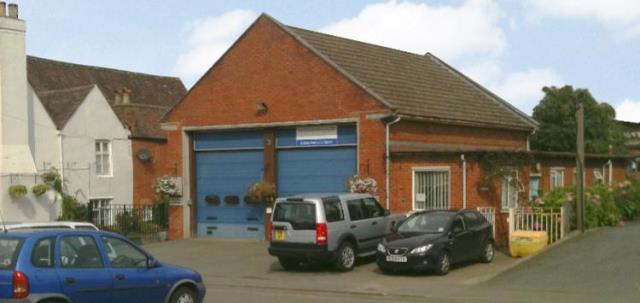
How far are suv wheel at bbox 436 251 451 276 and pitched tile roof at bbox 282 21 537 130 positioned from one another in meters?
6.98

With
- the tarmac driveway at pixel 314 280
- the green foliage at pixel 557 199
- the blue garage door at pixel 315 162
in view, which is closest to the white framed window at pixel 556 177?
the green foliage at pixel 557 199

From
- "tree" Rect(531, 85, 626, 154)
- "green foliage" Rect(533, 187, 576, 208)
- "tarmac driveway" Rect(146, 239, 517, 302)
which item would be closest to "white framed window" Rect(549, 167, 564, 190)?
"green foliage" Rect(533, 187, 576, 208)

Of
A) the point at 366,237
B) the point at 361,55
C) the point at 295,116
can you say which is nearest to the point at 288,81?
the point at 295,116

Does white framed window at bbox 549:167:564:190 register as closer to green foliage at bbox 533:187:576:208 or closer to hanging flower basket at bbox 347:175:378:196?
green foliage at bbox 533:187:576:208

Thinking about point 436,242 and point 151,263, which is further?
point 436,242

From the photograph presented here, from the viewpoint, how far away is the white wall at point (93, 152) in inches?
1383

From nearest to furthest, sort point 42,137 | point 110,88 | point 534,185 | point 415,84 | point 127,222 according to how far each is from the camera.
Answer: point 534,185 → point 415,84 → point 127,222 → point 42,137 → point 110,88

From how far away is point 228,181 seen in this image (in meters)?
28.8

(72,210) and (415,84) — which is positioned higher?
(415,84)

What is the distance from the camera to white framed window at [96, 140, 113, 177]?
36.7m

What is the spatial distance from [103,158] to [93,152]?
3.17ft

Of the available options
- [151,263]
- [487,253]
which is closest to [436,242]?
[487,253]

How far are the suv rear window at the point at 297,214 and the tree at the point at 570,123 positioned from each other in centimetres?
3522

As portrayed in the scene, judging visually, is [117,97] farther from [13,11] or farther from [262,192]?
[262,192]
